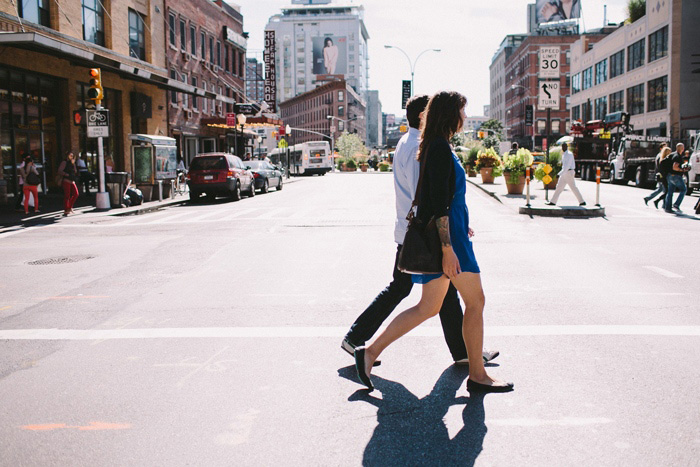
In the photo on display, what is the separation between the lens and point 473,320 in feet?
14.2

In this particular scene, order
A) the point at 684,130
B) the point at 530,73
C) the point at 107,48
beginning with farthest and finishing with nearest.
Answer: the point at 530,73 < the point at 684,130 < the point at 107,48

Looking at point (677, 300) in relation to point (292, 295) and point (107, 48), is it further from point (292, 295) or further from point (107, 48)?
point (107, 48)

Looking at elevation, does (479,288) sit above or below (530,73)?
below

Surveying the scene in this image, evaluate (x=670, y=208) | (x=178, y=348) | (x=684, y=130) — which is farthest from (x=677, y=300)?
(x=684, y=130)

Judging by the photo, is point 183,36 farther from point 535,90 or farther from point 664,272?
point 535,90

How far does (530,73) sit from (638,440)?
325 ft

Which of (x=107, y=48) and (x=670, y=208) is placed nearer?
(x=670, y=208)

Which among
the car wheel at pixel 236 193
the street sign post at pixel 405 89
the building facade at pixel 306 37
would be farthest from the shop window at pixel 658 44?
the building facade at pixel 306 37

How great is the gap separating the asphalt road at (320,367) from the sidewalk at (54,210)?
702cm

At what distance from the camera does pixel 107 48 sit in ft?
95.3

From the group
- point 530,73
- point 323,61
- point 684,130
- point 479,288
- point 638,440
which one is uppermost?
point 323,61

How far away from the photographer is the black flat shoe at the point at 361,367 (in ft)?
14.5

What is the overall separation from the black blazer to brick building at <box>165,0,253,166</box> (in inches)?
1133

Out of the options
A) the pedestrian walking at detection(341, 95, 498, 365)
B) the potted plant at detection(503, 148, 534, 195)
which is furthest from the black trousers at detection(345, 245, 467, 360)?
the potted plant at detection(503, 148, 534, 195)
